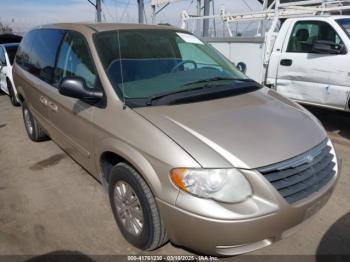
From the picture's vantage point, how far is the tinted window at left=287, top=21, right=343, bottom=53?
5.46 meters

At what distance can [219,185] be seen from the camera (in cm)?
209

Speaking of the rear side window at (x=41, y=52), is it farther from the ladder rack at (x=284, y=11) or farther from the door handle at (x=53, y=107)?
the ladder rack at (x=284, y=11)

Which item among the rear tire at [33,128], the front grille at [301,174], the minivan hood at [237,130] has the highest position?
the minivan hood at [237,130]

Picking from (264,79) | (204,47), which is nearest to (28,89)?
(204,47)

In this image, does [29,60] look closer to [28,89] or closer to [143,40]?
[28,89]

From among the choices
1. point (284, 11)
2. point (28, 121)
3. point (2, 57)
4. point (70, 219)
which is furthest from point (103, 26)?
point (2, 57)

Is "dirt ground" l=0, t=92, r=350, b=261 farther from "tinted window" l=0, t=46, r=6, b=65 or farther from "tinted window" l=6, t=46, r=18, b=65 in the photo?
"tinted window" l=0, t=46, r=6, b=65

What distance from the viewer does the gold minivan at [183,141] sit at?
2100 millimetres

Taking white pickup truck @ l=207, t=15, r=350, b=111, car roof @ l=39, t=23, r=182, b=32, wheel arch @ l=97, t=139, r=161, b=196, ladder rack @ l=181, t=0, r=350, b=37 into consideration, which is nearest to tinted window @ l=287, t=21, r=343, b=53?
white pickup truck @ l=207, t=15, r=350, b=111

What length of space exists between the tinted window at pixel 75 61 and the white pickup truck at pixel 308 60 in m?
2.88

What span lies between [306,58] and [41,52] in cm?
402

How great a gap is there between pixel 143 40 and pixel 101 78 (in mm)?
714

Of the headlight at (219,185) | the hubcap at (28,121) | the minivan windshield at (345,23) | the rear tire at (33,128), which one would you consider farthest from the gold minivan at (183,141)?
the minivan windshield at (345,23)

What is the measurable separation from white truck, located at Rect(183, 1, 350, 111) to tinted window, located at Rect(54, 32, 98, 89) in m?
3.68
